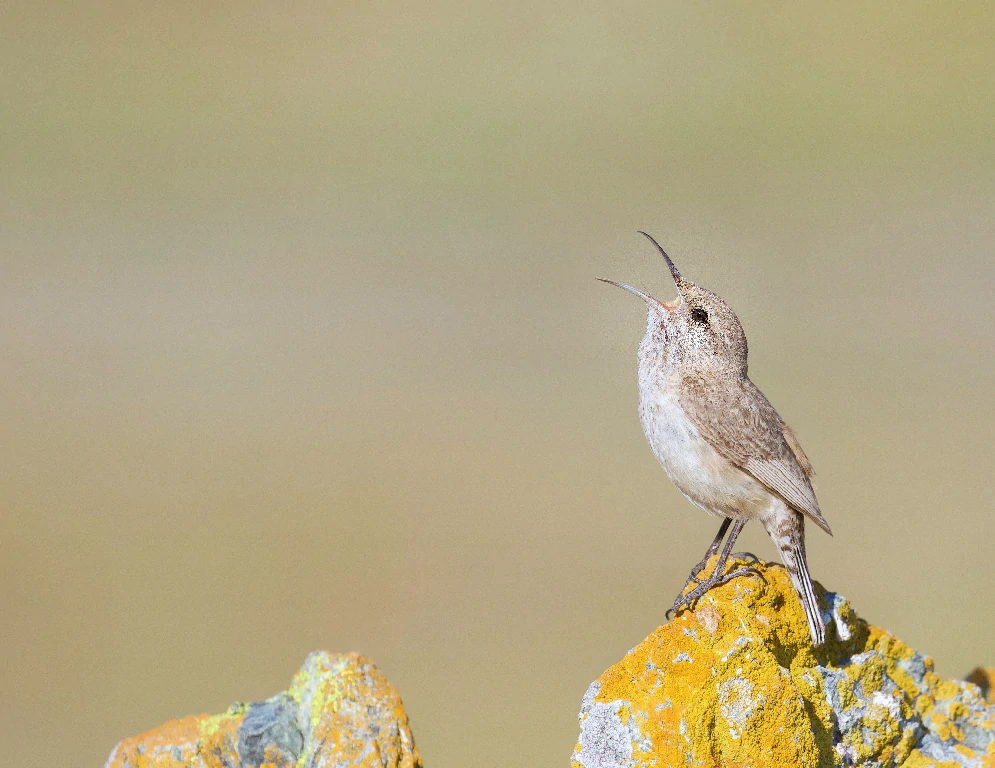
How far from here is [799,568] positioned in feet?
19.3

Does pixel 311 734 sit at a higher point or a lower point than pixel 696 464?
lower

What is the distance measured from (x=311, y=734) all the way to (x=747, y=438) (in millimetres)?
2908

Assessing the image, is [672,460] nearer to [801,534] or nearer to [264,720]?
[801,534]

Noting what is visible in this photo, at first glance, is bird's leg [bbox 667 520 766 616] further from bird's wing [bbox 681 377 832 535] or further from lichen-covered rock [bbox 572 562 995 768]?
bird's wing [bbox 681 377 832 535]

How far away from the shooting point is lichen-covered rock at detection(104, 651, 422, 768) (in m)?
5.73

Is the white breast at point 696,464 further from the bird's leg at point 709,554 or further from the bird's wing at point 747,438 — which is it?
the bird's leg at point 709,554

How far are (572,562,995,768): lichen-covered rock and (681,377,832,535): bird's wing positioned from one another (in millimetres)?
447

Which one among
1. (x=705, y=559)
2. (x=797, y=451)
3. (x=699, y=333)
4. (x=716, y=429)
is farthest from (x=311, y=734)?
(x=797, y=451)

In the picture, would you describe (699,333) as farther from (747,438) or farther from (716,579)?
(716,579)

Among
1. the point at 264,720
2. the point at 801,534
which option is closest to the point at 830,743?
the point at 801,534

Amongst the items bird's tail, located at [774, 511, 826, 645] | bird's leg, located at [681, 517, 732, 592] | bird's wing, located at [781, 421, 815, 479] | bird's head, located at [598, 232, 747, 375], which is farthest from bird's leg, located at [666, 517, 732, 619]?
bird's head, located at [598, 232, 747, 375]

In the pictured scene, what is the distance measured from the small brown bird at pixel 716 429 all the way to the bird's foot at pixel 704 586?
0.12ft

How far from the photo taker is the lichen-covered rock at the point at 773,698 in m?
5.12

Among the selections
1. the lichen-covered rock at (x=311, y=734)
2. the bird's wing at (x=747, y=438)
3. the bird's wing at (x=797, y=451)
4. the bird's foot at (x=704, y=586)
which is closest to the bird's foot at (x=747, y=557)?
the bird's foot at (x=704, y=586)
